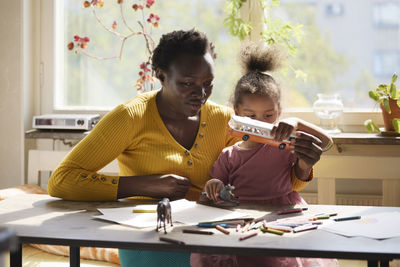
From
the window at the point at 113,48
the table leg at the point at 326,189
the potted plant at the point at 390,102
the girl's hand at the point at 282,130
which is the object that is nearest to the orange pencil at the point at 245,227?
the girl's hand at the point at 282,130

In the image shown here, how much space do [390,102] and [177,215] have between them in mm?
1605

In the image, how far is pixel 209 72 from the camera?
73.4 inches

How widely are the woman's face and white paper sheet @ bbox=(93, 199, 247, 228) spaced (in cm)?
39

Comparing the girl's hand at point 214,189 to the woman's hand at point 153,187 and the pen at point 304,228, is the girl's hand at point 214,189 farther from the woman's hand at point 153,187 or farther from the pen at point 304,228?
the pen at point 304,228

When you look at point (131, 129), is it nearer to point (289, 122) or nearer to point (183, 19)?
point (289, 122)

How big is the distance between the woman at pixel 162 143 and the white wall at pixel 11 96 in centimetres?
146

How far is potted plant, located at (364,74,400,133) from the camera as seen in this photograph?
262 centimetres

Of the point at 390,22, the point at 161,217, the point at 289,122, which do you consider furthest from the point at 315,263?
the point at 390,22

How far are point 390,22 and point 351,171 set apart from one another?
1085mm

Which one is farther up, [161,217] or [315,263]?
[161,217]

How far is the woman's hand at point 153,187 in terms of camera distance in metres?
1.79

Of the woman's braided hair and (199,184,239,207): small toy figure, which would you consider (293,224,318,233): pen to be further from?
the woman's braided hair

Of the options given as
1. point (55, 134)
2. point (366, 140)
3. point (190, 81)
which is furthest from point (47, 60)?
point (366, 140)

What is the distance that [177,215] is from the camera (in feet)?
4.99
